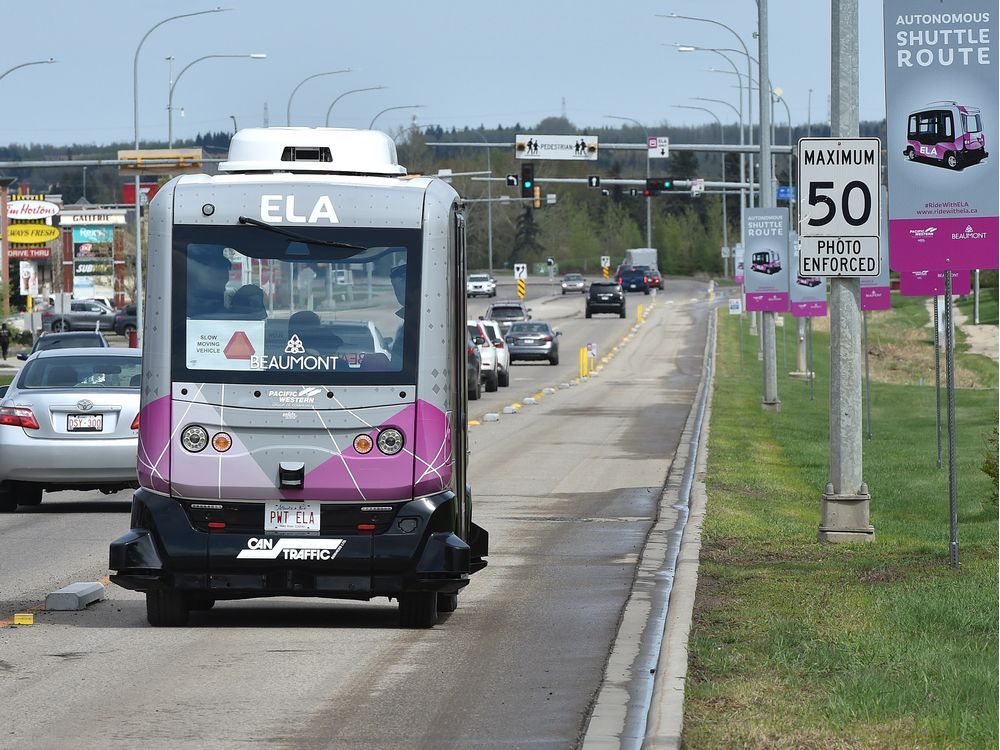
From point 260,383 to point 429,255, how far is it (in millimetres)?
1249

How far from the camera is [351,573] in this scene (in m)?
10.4

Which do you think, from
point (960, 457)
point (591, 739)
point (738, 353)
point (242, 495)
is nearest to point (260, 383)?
point (242, 495)

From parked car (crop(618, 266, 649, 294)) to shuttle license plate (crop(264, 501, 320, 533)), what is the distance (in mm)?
113264

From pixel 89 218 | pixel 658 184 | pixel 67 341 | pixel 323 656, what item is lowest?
pixel 323 656

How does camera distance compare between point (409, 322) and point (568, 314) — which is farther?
point (568, 314)

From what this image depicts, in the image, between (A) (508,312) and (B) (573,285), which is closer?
(A) (508,312)

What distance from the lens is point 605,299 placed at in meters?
94.7

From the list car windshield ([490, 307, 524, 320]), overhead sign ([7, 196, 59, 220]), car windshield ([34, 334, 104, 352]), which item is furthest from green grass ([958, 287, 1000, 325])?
car windshield ([34, 334, 104, 352])

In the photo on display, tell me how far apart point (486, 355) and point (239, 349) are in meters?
36.7

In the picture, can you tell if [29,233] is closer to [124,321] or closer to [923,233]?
[124,321]

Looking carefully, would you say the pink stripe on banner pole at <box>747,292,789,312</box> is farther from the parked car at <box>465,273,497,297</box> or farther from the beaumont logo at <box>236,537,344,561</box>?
the parked car at <box>465,273,497,297</box>

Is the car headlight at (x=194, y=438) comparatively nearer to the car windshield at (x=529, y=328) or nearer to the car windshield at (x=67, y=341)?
the car windshield at (x=67, y=341)

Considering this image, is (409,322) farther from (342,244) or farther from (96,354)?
(96,354)

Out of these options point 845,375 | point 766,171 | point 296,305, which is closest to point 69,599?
point 296,305
